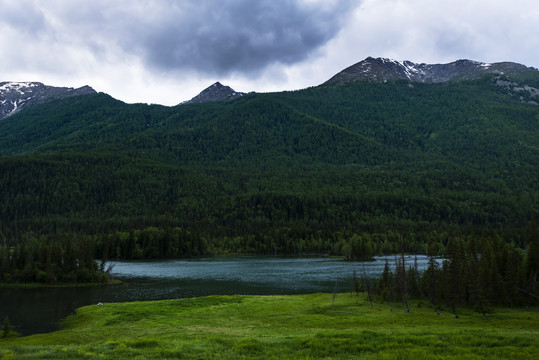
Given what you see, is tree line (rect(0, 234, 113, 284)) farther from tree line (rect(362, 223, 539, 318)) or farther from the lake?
tree line (rect(362, 223, 539, 318))

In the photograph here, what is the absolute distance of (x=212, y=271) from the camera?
159875mm

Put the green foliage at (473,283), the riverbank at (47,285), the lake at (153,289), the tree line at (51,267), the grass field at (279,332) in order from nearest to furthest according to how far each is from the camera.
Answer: the grass field at (279,332) → the green foliage at (473,283) → the lake at (153,289) → the riverbank at (47,285) → the tree line at (51,267)

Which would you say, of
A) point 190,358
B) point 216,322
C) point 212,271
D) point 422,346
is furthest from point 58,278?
point 422,346

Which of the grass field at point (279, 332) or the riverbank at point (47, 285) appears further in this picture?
the riverbank at point (47, 285)

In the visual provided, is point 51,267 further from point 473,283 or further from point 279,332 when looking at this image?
point 473,283

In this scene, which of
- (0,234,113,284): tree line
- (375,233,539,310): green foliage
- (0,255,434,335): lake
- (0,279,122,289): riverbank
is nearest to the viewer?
(375,233,539,310): green foliage

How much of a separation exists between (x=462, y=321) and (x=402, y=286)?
78.8ft

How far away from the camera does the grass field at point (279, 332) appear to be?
106 feet

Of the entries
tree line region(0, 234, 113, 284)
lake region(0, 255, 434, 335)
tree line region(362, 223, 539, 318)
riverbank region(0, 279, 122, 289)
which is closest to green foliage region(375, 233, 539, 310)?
tree line region(362, 223, 539, 318)

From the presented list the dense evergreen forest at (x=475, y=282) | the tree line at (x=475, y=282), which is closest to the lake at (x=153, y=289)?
the tree line at (x=475, y=282)

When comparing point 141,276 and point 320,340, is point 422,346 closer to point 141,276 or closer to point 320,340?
point 320,340

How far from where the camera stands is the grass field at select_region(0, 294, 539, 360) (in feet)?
106

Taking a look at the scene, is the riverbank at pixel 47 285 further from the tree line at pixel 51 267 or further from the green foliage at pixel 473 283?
the green foliage at pixel 473 283

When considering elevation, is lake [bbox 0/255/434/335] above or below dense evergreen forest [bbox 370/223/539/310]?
below
